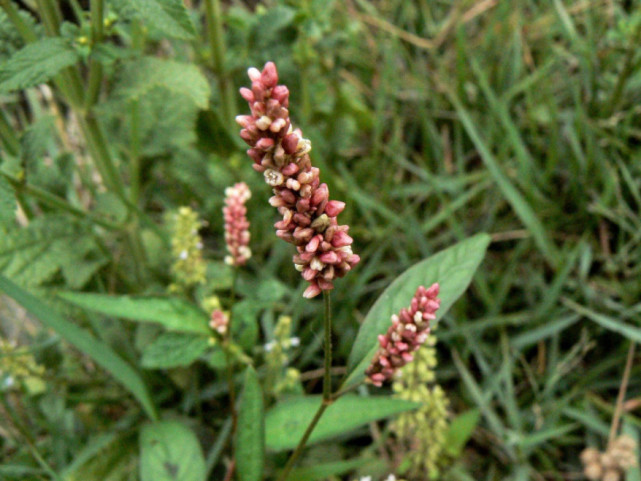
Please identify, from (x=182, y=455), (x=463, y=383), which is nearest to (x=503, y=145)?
(x=463, y=383)

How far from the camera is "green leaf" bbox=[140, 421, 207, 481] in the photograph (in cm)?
178

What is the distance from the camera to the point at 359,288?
2420mm

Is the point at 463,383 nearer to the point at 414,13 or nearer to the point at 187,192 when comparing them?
the point at 187,192

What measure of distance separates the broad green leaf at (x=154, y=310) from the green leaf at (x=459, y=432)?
3.04 ft

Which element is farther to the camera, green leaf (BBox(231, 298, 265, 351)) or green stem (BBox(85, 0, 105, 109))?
green leaf (BBox(231, 298, 265, 351))

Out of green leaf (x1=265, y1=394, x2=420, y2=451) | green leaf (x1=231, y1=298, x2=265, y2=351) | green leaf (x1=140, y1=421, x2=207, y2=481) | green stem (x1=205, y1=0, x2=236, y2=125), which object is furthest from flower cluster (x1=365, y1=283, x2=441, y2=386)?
green stem (x1=205, y1=0, x2=236, y2=125)

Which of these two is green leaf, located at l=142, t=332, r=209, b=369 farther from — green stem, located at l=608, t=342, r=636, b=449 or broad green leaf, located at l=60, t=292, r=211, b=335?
green stem, located at l=608, t=342, r=636, b=449

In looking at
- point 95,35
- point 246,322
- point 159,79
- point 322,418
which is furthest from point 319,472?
point 95,35

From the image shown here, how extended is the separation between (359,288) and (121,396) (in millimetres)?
969

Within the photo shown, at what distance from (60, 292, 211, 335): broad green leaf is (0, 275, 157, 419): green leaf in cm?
8

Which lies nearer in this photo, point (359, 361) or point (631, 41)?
point (359, 361)

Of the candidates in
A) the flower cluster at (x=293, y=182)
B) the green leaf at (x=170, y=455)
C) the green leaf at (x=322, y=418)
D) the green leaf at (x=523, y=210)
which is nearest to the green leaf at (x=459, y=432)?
the green leaf at (x=322, y=418)

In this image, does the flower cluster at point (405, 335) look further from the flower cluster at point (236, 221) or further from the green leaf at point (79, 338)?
the green leaf at point (79, 338)

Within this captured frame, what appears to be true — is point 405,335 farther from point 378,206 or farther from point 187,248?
point 378,206
